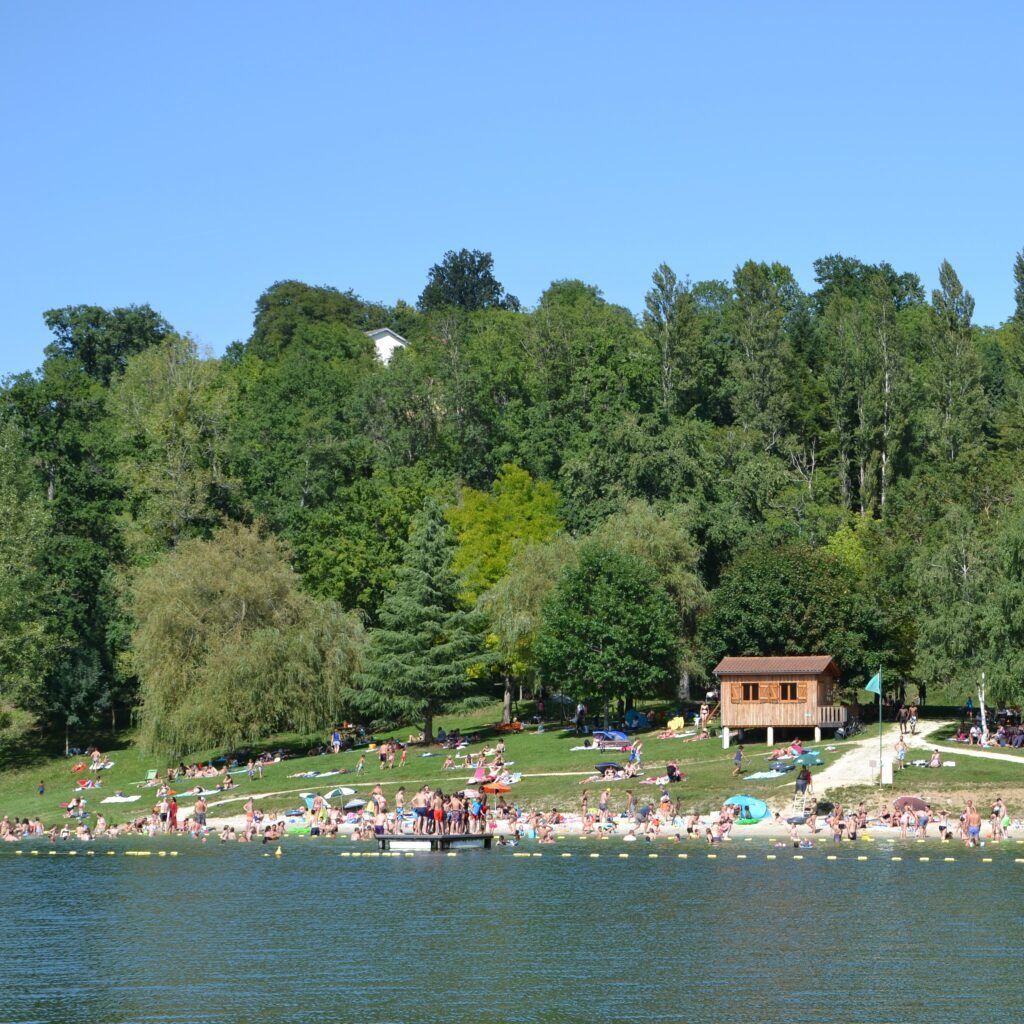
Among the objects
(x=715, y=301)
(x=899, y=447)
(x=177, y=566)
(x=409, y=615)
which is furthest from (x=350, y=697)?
(x=715, y=301)

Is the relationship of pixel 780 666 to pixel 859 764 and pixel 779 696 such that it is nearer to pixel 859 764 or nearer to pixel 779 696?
pixel 779 696

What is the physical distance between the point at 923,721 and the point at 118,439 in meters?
58.2

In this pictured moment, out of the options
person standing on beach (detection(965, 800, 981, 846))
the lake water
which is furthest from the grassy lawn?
the lake water

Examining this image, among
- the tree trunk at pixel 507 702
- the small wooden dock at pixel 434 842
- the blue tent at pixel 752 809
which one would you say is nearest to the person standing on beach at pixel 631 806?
the blue tent at pixel 752 809

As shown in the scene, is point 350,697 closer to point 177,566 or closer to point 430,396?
point 177,566

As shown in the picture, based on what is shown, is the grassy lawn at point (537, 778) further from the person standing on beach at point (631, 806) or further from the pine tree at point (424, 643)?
the pine tree at point (424, 643)

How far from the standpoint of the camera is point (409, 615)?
80250 millimetres

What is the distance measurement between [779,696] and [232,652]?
26.6 meters

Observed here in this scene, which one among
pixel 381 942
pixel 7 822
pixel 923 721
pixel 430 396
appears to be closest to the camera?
pixel 381 942

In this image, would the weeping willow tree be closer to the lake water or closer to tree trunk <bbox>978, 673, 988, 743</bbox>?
the lake water

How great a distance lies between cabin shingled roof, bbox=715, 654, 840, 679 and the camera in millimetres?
73812

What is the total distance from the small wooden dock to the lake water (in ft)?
5.31

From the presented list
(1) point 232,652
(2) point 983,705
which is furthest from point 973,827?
(1) point 232,652

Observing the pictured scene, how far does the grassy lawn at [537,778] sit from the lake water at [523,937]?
19.1 ft
